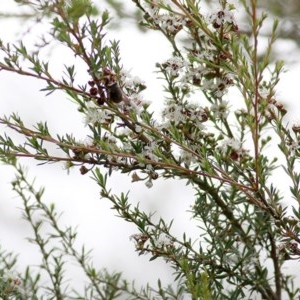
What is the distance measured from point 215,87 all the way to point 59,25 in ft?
0.87

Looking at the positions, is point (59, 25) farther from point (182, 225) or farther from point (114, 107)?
point (182, 225)

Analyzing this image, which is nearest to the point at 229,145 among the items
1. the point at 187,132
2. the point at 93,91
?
the point at 187,132

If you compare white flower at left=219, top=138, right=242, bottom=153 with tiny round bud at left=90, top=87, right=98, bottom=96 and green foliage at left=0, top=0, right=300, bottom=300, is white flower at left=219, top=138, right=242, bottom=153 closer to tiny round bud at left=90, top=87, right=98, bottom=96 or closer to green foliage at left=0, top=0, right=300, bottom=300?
green foliage at left=0, top=0, right=300, bottom=300

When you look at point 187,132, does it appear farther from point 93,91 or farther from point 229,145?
point 93,91

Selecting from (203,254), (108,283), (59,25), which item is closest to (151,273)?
(108,283)

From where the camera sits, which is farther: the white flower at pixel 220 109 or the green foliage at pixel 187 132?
the white flower at pixel 220 109

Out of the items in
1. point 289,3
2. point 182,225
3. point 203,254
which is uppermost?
point 289,3

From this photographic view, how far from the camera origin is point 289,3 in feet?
8.39

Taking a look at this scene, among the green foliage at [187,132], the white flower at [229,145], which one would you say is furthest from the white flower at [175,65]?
the white flower at [229,145]

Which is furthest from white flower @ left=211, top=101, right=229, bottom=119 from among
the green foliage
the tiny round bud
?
the tiny round bud

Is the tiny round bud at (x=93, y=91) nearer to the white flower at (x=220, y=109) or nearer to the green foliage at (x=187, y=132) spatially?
the green foliage at (x=187, y=132)

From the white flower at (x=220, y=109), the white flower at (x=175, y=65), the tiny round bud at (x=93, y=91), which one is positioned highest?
the white flower at (x=175, y=65)

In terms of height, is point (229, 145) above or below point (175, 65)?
below

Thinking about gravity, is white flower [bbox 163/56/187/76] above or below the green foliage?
above
